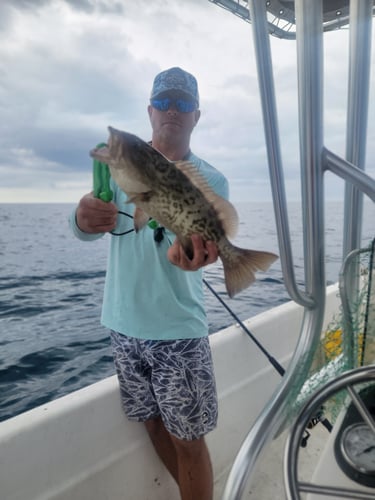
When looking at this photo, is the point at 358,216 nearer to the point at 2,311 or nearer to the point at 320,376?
the point at 320,376

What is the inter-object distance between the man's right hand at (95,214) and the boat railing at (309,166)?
0.56 m

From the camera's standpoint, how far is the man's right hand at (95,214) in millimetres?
1326

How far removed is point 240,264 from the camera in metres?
1.34

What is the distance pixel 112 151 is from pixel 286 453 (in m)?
0.88

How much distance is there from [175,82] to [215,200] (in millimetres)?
628

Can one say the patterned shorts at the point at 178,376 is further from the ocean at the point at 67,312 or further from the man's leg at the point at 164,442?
the ocean at the point at 67,312

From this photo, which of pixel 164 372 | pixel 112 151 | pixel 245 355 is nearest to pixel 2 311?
pixel 245 355

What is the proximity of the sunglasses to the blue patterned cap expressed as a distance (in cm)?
3

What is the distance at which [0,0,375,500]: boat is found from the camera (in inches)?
42.1

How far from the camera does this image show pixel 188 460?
1721 millimetres

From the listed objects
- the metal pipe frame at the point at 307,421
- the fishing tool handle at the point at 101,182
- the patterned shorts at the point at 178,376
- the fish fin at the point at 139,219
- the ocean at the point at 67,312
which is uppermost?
the fishing tool handle at the point at 101,182

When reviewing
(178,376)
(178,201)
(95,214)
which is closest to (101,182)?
(95,214)

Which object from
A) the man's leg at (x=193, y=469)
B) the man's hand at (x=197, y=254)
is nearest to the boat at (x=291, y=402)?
the man's leg at (x=193, y=469)

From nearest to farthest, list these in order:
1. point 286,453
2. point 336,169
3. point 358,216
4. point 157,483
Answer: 1. point 286,453
2. point 336,169
3. point 358,216
4. point 157,483
